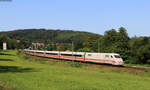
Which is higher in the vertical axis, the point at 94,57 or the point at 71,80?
the point at 94,57

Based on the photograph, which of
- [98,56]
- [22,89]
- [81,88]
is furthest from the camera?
[98,56]

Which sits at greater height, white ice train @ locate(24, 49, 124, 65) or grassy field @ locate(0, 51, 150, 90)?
white ice train @ locate(24, 49, 124, 65)

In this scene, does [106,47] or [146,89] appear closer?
[146,89]

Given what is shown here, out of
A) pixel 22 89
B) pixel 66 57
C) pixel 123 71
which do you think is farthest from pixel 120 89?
pixel 66 57

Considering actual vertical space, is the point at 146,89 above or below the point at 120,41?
below

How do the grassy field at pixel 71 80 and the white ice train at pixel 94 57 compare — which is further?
the white ice train at pixel 94 57

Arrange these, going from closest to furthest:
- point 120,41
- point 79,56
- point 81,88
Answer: point 81,88 < point 79,56 < point 120,41

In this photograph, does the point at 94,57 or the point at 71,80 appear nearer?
the point at 71,80

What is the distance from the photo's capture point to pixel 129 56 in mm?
Result: 91562

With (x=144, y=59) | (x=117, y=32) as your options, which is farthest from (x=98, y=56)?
(x=117, y=32)

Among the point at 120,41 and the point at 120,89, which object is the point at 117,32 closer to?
the point at 120,41

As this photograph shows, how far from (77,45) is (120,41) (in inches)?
2482

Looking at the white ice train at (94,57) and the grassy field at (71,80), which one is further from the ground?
the white ice train at (94,57)

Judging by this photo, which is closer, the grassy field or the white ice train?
the grassy field
